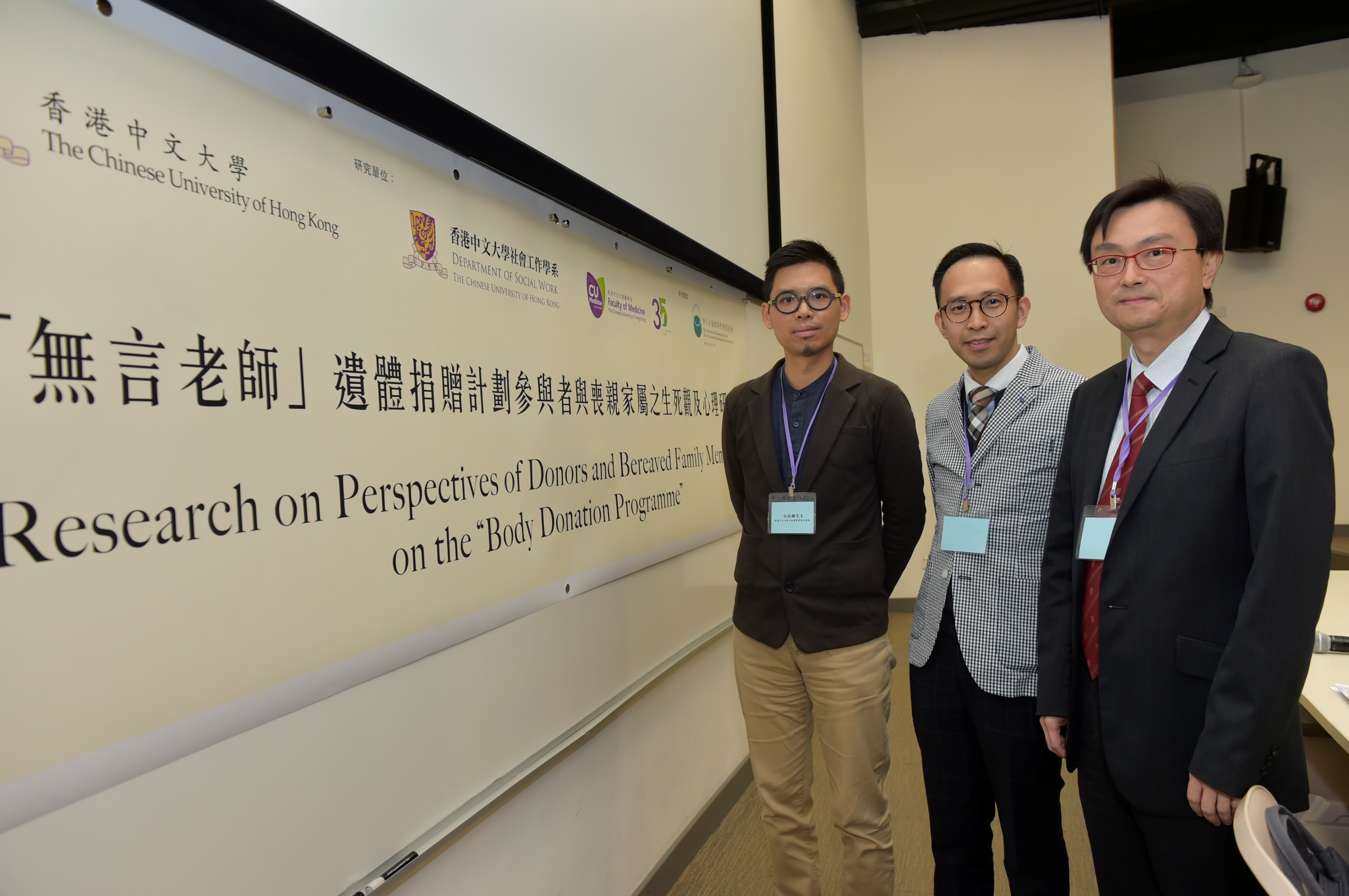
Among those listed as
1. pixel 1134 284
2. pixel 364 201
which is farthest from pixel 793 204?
pixel 364 201

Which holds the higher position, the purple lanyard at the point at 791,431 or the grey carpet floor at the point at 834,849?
the purple lanyard at the point at 791,431

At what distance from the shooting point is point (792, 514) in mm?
1697

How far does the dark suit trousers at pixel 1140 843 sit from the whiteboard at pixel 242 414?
109cm

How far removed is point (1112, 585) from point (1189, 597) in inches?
4.2

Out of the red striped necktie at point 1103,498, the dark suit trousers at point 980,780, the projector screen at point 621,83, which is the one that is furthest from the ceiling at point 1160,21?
the dark suit trousers at point 980,780

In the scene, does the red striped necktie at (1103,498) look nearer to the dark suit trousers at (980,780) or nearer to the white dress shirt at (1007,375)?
the dark suit trousers at (980,780)

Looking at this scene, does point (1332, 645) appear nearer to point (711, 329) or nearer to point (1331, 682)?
point (1331, 682)

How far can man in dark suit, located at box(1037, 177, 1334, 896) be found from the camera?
1.02 m

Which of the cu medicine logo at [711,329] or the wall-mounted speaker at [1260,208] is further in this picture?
the wall-mounted speaker at [1260,208]

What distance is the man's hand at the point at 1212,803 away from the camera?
3.44 feet

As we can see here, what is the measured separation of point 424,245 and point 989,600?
4.55 feet

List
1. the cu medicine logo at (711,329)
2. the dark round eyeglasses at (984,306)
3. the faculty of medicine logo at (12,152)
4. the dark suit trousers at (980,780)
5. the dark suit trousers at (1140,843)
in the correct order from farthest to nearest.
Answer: the cu medicine logo at (711,329) → the dark round eyeglasses at (984,306) → the dark suit trousers at (980,780) → the dark suit trousers at (1140,843) → the faculty of medicine logo at (12,152)

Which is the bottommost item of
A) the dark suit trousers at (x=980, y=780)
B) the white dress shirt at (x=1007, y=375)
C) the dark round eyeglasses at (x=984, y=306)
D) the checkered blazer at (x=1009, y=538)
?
the dark suit trousers at (x=980, y=780)

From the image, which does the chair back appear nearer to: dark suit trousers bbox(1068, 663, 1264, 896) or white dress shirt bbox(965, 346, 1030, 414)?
dark suit trousers bbox(1068, 663, 1264, 896)
